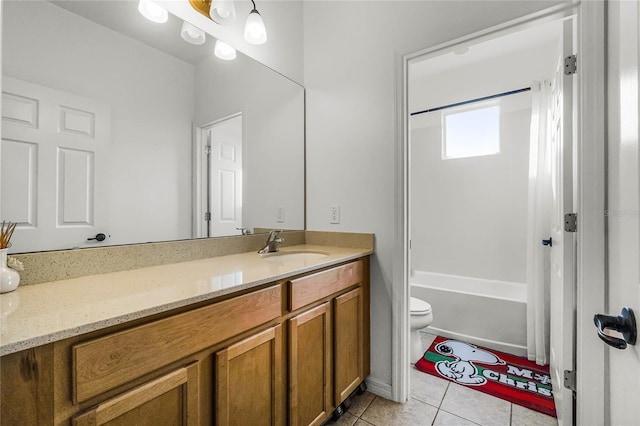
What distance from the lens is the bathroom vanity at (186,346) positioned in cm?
62

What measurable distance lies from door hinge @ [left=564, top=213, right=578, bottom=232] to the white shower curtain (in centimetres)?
90

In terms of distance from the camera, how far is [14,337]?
572 mm

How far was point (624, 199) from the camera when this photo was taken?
30.9 inches

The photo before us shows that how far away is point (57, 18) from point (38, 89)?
0.96 ft

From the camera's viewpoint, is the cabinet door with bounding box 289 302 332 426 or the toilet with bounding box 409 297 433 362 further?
the toilet with bounding box 409 297 433 362

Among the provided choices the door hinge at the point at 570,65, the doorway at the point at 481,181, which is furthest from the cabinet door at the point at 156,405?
the doorway at the point at 481,181

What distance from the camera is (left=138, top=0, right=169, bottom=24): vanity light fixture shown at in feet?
4.20

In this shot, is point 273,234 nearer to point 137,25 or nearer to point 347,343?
point 347,343

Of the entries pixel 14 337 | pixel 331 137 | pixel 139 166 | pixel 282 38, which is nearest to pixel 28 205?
pixel 139 166

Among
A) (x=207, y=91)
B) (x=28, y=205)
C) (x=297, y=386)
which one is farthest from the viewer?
(x=207, y=91)

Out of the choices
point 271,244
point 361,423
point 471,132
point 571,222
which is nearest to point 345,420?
point 361,423

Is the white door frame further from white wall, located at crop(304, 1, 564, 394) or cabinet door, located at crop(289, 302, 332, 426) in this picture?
cabinet door, located at crop(289, 302, 332, 426)

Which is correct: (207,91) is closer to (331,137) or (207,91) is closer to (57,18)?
(57,18)

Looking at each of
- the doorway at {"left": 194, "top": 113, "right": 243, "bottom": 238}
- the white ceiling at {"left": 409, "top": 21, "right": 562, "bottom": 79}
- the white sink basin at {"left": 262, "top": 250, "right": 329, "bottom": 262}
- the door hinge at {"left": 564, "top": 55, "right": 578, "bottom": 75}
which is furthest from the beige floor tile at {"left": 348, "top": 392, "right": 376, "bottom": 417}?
the white ceiling at {"left": 409, "top": 21, "right": 562, "bottom": 79}
